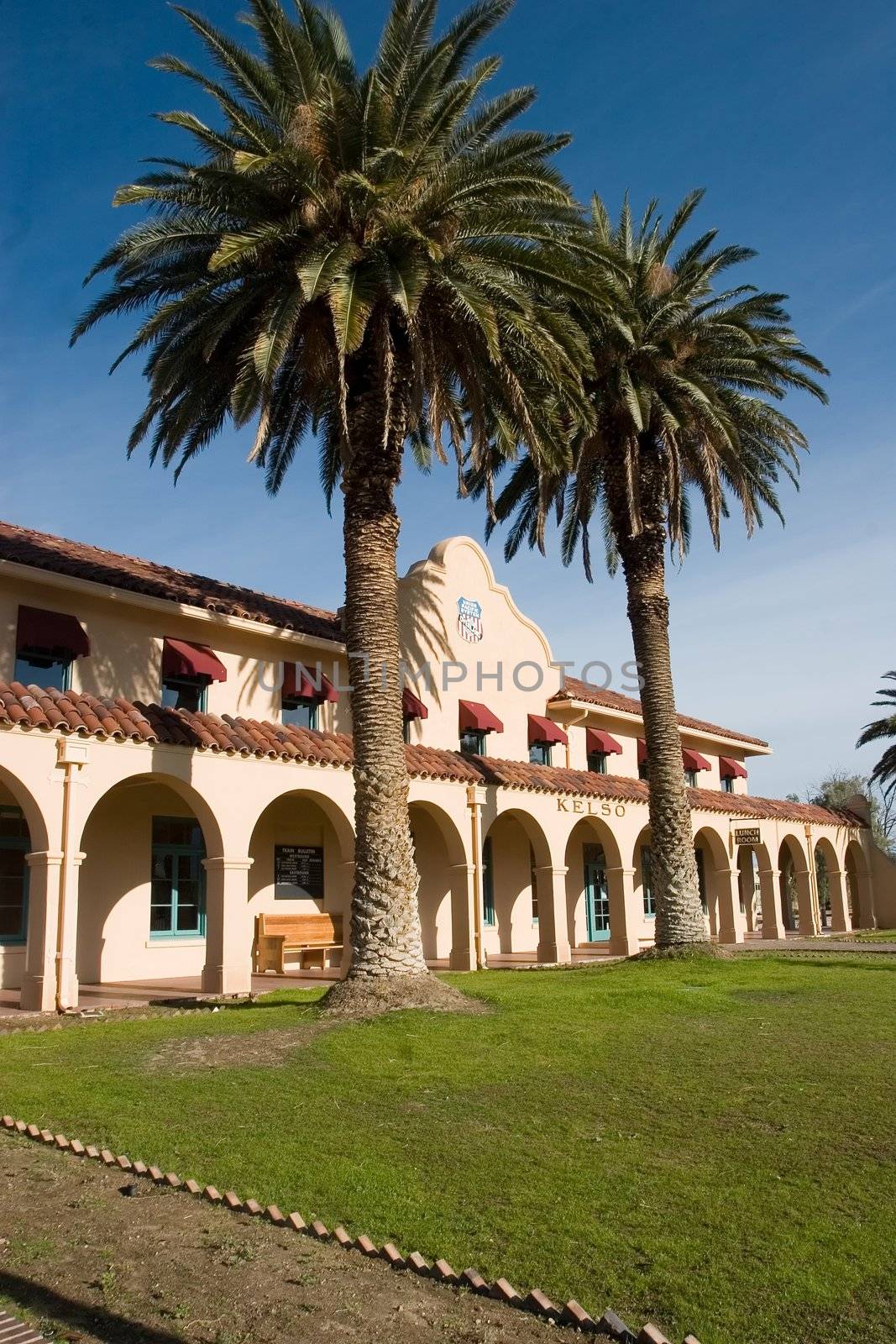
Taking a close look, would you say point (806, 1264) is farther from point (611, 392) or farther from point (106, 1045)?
point (611, 392)

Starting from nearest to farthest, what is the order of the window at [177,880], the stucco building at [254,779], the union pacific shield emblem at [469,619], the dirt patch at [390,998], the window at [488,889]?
1. the dirt patch at [390,998]
2. the stucco building at [254,779]
3. the window at [177,880]
4. the union pacific shield emblem at [469,619]
5. the window at [488,889]

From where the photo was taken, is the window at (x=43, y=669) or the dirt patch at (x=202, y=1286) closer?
the dirt patch at (x=202, y=1286)

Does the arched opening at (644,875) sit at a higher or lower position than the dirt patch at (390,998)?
higher

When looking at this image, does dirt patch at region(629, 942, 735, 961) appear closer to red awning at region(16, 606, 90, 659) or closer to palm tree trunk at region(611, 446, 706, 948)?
palm tree trunk at region(611, 446, 706, 948)

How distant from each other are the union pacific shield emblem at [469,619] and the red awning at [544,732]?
2.82m

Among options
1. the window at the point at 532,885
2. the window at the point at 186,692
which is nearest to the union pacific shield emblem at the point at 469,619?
the window at the point at 532,885

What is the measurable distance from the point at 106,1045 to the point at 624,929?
624 inches

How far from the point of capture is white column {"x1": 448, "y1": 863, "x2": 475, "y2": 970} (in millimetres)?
21469

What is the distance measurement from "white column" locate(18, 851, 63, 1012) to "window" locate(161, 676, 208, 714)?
575 cm

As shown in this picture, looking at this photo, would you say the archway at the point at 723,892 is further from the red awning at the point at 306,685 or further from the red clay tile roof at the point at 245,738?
the red awning at the point at 306,685

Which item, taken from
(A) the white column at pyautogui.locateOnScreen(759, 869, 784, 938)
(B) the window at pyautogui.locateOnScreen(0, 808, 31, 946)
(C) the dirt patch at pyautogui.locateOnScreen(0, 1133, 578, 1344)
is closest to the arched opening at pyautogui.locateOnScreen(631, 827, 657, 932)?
(A) the white column at pyautogui.locateOnScreen(759, 869, 784, 938)

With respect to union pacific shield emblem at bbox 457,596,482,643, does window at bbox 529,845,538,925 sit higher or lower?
lower

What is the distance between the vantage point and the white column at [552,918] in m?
23.3

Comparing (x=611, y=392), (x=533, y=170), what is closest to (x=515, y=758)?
(x=611, y=392)
